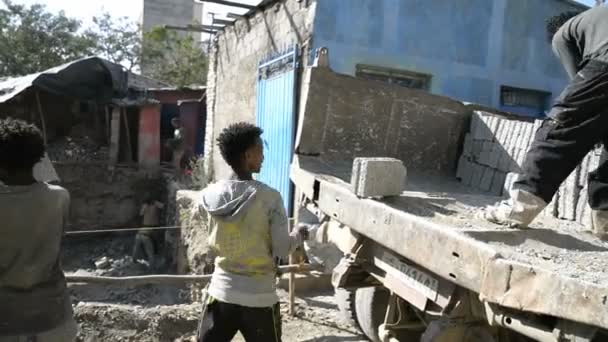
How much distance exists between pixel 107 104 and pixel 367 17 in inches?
322

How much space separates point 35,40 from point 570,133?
2244 centimetres

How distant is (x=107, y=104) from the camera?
40.6 ft

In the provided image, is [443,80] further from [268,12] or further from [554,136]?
[554,136]

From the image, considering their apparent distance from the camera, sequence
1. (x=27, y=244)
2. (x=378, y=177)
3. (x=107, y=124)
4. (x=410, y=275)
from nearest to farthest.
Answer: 1. (x=27, y=244)
2. (x=410, y=275)
3. (x=378, y=177)
4. (x=107, y=124)

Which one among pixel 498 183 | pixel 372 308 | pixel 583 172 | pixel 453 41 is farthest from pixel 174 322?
pixel 453 41

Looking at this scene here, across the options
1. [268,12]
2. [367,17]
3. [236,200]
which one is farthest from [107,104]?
[236,200]

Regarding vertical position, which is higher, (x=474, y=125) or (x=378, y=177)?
(x=474, y=125)

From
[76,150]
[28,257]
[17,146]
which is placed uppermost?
[17,146]

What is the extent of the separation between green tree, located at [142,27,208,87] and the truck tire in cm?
1527

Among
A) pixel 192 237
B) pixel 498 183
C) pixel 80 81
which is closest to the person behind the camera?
pixel 498 183

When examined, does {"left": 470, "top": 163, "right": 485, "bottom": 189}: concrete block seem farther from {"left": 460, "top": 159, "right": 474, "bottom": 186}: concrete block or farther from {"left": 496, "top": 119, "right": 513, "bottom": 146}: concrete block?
{"left": 496, "top": 119, "right": 513, "bottom": 146}: concrete block

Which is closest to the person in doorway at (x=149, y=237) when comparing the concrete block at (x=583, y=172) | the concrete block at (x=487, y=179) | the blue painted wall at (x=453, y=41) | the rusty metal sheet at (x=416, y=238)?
the blue painted wall at (x=453, y=41)

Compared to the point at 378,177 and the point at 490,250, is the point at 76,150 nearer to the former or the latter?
the point at 378,177

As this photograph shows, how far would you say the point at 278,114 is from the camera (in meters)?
6.73
